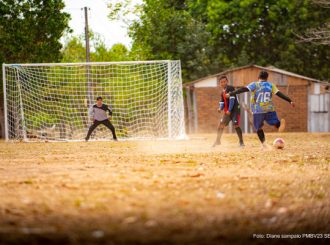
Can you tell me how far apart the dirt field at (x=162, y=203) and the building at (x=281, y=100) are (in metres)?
27.0

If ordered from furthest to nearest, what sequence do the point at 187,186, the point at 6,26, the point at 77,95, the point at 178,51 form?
the point at 178,51 < the point at 6,26 < the point at 77,95 < the point at 187,186

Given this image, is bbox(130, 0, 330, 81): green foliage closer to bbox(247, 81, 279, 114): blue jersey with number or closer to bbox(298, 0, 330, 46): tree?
bbox(298, 0, 330, 46): tree

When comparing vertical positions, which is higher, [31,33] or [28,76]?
[31,33]

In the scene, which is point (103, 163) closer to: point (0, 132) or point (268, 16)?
point (0, 132)

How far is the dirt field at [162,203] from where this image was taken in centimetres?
582

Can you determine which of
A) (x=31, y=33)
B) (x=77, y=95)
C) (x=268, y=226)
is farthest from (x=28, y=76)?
(x=268, y=226)

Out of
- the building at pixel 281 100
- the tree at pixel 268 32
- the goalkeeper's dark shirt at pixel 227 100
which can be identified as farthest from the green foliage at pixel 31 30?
the goalkeeper's dark shirt at pixel 227 100

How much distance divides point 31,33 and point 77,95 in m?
6.21

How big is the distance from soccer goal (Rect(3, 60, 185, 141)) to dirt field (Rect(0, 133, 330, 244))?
15249 millimetres

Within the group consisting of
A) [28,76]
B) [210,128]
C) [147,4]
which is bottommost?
[210,128]

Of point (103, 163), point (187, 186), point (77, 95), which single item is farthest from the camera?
point (77, 95)

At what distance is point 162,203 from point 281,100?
3294 centimetres

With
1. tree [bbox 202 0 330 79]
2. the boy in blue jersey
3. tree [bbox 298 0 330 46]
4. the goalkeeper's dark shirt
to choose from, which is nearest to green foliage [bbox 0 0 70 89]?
tree [bbox 298 0 330 46]

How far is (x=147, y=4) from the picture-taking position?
4706cm
